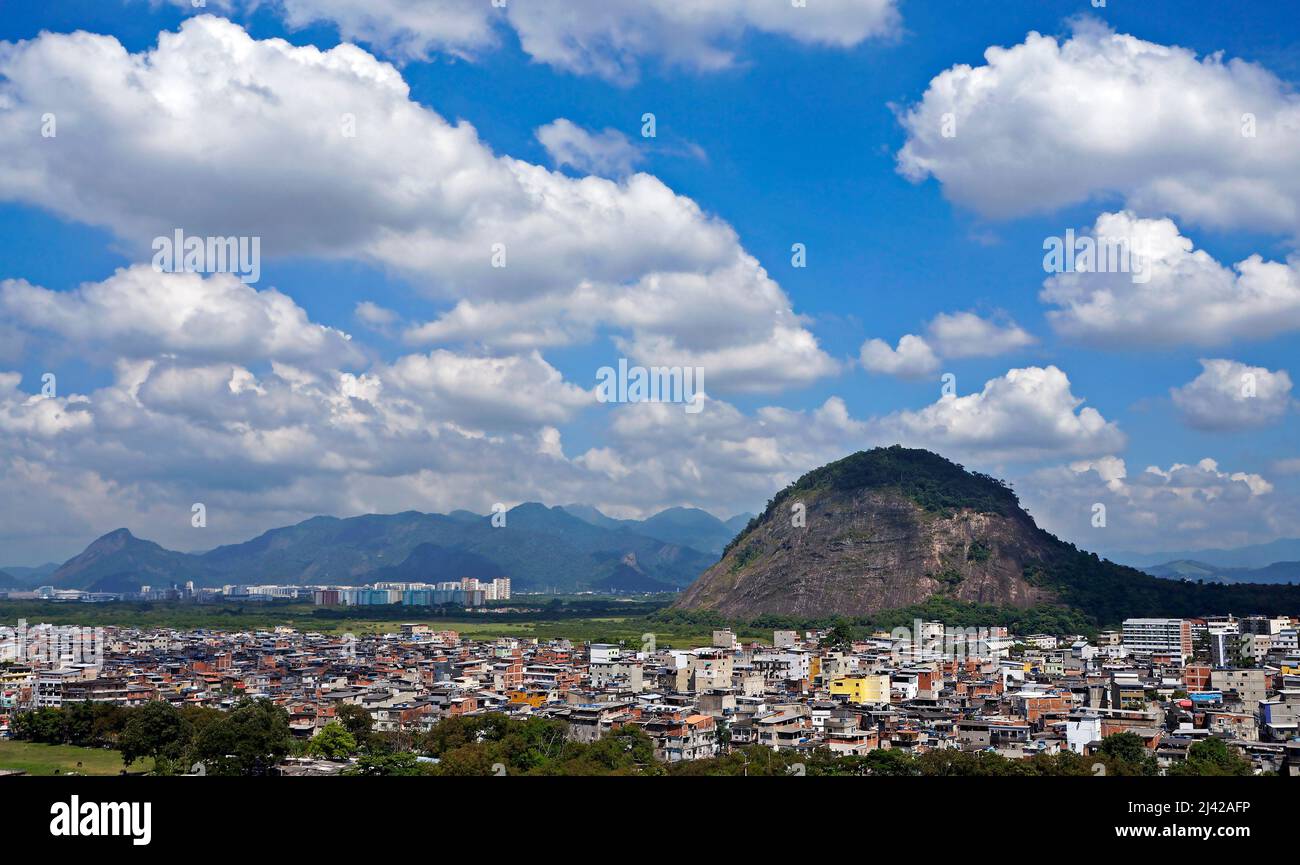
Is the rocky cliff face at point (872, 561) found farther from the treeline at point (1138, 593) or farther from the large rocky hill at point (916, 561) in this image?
the treeline at point (1138, 593)

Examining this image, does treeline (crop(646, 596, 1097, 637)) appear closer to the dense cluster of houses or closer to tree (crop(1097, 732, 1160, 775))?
the dense cluster of houses

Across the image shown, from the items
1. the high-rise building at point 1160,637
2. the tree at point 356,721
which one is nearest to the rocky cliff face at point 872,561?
the high-rise building at point 1160,637

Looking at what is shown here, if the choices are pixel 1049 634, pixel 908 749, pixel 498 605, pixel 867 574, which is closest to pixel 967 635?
pixel 1049 634

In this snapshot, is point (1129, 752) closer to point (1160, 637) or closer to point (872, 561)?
point (1160, 637)

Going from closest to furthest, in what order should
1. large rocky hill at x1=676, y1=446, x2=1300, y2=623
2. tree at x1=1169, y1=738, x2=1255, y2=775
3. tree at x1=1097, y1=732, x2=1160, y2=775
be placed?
1. tree at x1=1169, y1=738, x2=1255, y2=775
2. tree at x1=1097, y1=732, x2=1160, y2=775
3. large rocky hill at x1=676, y1=446, x2=1300, y2=623

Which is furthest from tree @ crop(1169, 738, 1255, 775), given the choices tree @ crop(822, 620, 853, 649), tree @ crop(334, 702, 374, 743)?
tree @ crop(822, 620, 853, 649)

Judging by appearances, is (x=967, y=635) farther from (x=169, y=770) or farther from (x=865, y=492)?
(x=169, y=770)

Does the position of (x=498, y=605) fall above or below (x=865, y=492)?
below
